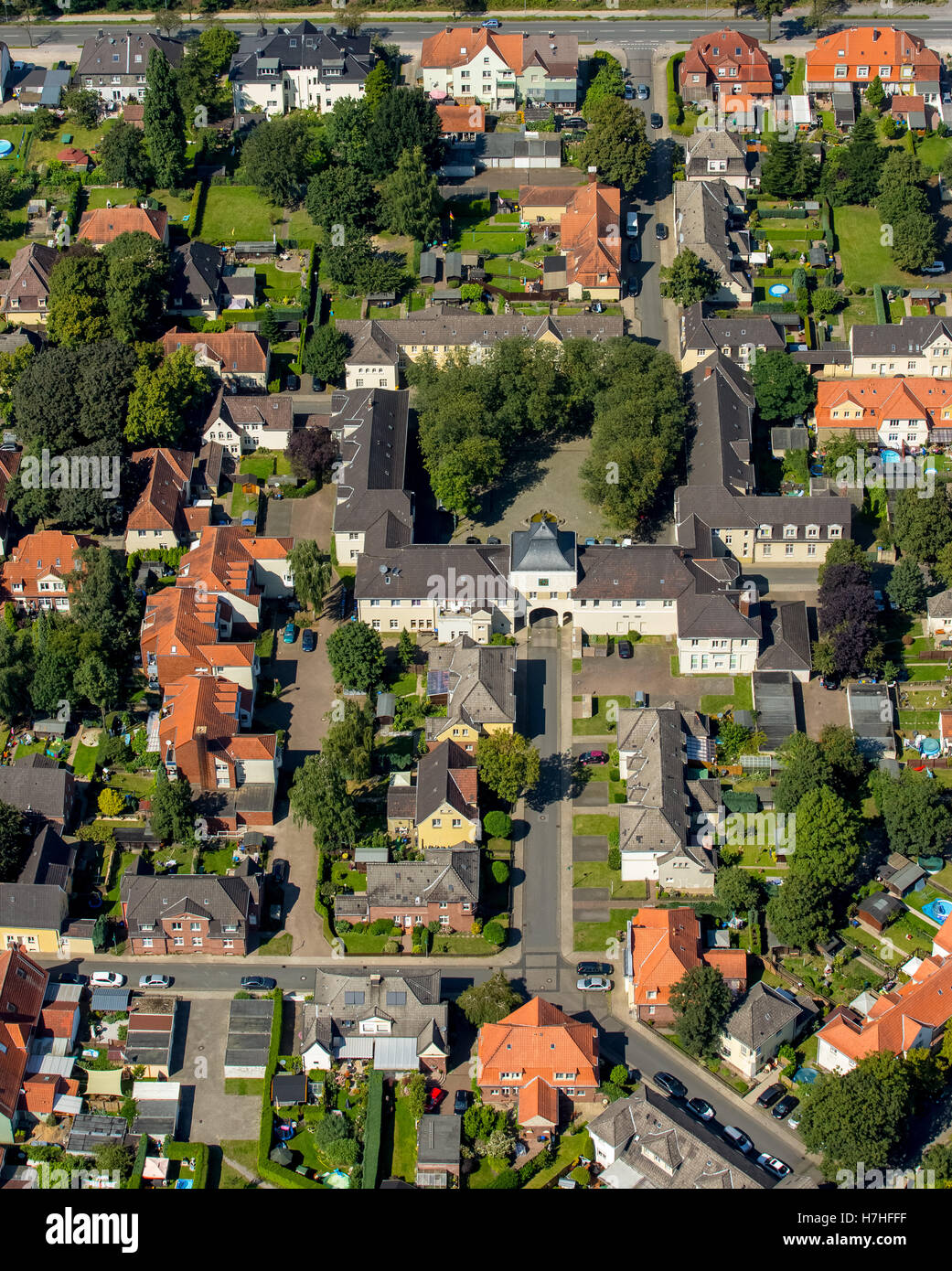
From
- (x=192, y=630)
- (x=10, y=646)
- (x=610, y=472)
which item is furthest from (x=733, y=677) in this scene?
(x=10, y=646)

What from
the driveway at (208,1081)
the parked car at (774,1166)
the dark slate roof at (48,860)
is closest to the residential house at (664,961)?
the parked car at (774,1166)

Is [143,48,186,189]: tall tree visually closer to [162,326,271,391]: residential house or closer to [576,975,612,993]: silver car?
[162,326,271,391]: residential house

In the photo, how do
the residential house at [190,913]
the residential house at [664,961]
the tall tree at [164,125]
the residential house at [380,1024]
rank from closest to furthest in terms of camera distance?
the residential house at [380,1024], the residential house at [664,961], the residential house at [190,913], the tall tree at [164,125]

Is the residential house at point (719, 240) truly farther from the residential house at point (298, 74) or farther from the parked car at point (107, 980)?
the parked car at point (107, 980)

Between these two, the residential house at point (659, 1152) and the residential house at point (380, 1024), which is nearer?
the residential house at point (659, 1152)

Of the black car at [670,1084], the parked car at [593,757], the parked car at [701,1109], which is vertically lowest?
the parked car at [701,1109]

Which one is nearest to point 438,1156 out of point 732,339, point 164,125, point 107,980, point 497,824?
point 497,824

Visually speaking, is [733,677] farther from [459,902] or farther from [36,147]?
[36,147]
